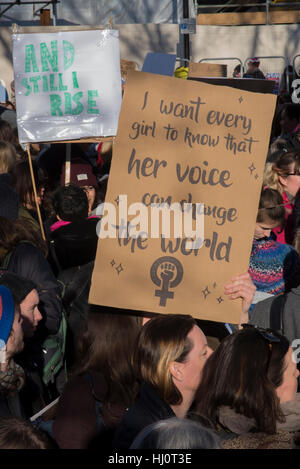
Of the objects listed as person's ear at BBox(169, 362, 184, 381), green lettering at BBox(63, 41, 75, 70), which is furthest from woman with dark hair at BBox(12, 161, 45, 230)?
person's ear at BBox(169, 362, 184, 381)

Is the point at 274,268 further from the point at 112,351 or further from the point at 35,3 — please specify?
the point at 35,3

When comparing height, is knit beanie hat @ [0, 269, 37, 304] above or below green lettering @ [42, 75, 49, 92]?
below

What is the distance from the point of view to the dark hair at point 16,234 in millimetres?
3440

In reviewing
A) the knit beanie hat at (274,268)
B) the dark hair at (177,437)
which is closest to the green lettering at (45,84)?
the knit beanie hat at (274,268)

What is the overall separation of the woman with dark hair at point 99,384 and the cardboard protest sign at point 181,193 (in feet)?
0.47

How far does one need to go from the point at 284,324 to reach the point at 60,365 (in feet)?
4.01

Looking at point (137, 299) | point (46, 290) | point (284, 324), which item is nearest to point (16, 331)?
point (137, 299)

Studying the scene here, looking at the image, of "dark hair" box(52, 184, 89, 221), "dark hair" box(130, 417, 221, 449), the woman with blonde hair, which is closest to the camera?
"dark hair" box(130, 417, 221, 449)

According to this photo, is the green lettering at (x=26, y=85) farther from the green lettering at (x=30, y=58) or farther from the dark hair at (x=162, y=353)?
the dark hair at (x=162, y=353)

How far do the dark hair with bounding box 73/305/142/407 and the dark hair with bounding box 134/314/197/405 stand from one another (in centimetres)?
15

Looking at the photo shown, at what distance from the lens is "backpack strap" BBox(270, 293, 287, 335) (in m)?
3.36

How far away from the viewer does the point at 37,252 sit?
11.3 ft

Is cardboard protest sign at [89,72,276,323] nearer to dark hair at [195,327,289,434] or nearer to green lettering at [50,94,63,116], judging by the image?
dark hair at [195,327,289,434]
